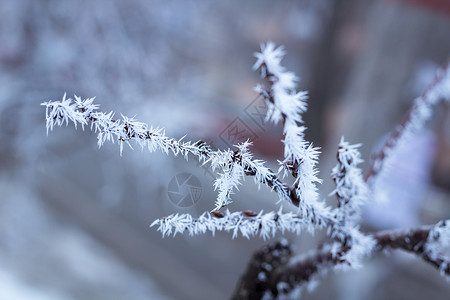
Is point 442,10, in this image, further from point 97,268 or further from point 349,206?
point 97,268

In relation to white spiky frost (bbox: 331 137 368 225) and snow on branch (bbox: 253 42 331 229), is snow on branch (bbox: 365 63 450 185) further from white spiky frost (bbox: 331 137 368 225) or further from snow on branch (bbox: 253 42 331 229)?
snow on branch (bbox: 253 42 331 229)

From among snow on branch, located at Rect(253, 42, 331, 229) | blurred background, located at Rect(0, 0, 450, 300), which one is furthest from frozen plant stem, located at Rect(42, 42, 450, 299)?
blurred background, located at Rect(0, 0, 450, 300)

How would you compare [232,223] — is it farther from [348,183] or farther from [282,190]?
[348,183]

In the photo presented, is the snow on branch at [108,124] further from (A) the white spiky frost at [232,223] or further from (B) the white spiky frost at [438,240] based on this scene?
(B) the white spiky frost at [438,240]

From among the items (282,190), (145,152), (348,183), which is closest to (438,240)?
(348,183)

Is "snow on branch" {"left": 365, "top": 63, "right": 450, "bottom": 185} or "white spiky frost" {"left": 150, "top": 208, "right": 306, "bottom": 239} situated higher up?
"snow on branch" {"left": 365, "top": 63, "right": 450, "bottom": 185}

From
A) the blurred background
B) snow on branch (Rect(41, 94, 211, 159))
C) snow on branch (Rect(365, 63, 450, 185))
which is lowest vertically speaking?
snow on branch (Rect(41, 94, 211, 159))

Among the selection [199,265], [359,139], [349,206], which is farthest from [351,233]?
[199,265]
